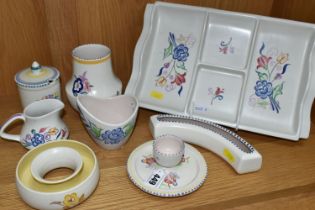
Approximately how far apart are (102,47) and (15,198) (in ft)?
1.21

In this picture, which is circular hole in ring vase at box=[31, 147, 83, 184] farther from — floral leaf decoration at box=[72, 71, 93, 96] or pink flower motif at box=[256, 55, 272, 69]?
pink flower motif at box=[256, 55, 272, 69]

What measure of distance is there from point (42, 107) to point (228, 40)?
429mm

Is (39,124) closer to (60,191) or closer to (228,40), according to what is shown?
(60,191)

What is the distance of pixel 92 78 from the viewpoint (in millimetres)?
788

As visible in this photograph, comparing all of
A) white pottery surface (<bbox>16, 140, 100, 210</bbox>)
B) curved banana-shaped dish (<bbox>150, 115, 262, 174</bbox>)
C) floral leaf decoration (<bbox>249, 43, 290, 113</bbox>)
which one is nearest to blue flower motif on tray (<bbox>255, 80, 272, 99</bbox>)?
floral leaf decoration (<bbox>249, 43, 290, 113</bbox>)

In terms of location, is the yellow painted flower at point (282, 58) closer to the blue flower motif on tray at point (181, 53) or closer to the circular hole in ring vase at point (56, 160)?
the blue flower motif on tray at point (181, 53)

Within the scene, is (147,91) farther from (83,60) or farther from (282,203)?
(282,203)

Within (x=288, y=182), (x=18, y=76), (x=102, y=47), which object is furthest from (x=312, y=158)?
(x=18, y=76)

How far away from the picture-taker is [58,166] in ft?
2.30

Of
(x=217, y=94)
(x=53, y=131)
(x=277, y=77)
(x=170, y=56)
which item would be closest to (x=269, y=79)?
(x=277, y=77)

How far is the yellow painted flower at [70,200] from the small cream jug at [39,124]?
16cm

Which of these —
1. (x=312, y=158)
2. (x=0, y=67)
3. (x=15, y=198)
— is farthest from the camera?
(x=0, y=67)

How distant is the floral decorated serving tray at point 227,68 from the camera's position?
0.79m

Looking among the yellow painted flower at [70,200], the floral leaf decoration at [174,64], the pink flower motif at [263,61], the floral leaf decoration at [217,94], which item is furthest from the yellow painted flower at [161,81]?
the yellow painted flower at [70,200]
